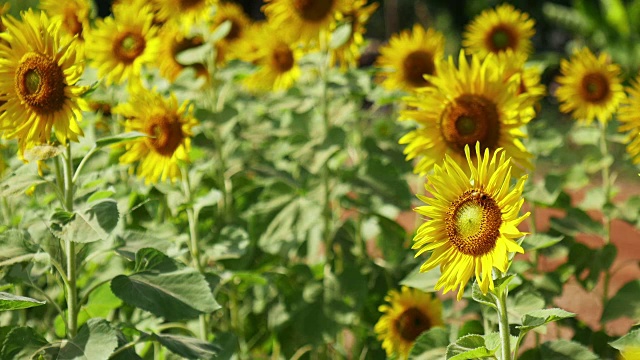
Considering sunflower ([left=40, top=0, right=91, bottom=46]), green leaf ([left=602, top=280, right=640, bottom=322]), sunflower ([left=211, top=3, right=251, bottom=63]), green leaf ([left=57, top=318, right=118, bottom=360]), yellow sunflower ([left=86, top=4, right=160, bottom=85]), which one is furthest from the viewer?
sunflower ([left=211, top=3, right=251, bottom=63])

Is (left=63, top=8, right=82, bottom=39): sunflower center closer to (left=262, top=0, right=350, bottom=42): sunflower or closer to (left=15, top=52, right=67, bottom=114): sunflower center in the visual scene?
(left=262, top=0, right=350, bottom=42): sunflower

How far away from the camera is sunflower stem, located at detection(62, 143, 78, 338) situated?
7.13 feet

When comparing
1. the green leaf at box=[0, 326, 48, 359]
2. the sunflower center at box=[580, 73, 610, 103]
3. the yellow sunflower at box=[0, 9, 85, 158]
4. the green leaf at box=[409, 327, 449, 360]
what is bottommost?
the green leaf at box=[409, 327, 449, 360]

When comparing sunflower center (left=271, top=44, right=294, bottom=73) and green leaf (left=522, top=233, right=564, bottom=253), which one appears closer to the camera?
green leaf (left=522, top=233, right=564, bottom=253)

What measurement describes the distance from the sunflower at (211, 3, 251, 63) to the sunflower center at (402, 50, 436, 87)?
83 cm

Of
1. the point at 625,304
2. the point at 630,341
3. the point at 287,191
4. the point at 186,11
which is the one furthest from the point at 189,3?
the point at 630,341

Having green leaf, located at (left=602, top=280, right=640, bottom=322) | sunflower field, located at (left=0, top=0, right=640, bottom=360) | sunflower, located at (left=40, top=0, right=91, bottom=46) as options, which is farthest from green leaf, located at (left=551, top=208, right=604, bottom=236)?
sunflower, located at (left=40, top=0, right=91, bottom=46)

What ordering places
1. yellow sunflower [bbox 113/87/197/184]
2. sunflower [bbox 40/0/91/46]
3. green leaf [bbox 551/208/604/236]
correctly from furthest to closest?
sunflower [bbox 40/0/91/46]
green leaf [bbox 551/208/604/236]
yellow sunflower [bbox 113/87/197/184]

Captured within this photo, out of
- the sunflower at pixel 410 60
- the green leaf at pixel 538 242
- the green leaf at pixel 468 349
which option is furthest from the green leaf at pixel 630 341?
the sunflower at pixel 410 60

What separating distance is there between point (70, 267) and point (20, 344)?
0.24 m

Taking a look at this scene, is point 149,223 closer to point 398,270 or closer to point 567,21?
point 398,270

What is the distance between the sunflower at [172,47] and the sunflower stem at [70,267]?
1.41 m

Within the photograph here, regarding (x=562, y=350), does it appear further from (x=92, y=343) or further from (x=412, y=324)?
(x=92, y=343)

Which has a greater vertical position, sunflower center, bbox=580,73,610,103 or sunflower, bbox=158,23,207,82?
sunflower, bbox=158,23,207,82
